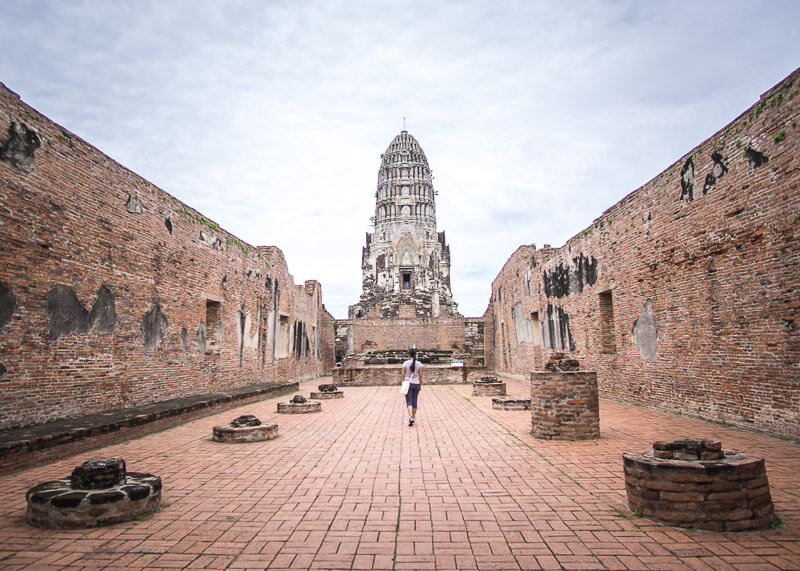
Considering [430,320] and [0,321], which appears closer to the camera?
[0,321]

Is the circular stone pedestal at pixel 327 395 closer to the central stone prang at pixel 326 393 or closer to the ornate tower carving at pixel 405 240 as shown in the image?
the central stone prang at pixel 326 393

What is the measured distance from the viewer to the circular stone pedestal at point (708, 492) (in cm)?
315

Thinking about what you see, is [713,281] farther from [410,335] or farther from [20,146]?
[410,335]

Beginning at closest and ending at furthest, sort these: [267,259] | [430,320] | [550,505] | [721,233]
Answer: [550,505], [721,233], [267,259], [430,320]

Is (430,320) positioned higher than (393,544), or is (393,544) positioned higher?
(430,320)

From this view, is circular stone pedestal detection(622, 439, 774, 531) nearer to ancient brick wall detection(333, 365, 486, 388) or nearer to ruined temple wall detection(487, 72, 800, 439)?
ruined temple wall detection(487, 72, 800, 439)

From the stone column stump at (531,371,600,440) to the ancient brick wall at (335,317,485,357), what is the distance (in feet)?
74.3

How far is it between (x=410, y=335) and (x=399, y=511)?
1003 inches

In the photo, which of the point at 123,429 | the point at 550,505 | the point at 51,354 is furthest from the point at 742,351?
the point at 51,354

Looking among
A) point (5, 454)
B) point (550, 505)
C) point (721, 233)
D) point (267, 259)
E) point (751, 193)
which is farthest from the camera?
point (267, 259)

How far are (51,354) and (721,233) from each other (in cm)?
986

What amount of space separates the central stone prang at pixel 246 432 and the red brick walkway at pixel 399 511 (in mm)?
210

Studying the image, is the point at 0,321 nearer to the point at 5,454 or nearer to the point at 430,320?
the point at 5,454

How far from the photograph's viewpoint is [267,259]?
16.0 m
